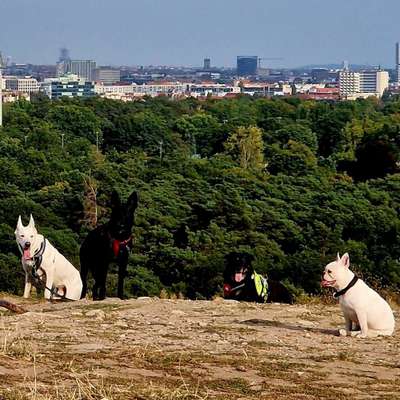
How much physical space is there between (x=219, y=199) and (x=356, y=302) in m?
38.4

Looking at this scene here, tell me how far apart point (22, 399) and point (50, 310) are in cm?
483

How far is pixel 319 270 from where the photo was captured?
3653 cm

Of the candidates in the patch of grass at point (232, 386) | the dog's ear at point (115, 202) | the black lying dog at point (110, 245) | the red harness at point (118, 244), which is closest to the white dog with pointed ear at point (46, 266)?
the black lying dog at point (110, 245)

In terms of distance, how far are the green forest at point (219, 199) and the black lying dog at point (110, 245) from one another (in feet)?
38.2

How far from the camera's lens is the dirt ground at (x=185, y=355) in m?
8.14

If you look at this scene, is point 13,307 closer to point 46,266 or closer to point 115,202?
point 46,266

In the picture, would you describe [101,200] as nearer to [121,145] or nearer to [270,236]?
[270,236]

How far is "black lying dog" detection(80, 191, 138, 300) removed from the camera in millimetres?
13203

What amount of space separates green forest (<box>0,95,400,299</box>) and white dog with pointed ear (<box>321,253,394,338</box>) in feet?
44.5

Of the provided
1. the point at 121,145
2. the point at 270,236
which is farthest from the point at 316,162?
the point at 270,236

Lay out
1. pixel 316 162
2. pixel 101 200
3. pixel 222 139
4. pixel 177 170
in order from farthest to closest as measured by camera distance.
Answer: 1. pixel 222 139
2. pixel 316 162
3. pixel 177 170
4. pixel 101 200

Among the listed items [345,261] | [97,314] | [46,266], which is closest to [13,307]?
[97,314]

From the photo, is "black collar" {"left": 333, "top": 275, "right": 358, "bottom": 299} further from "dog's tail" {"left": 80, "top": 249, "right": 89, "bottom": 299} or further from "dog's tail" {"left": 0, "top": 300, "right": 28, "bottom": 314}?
"dog's tail" {"left": 80, "top": 249, "right": 89, "bottom": 299}

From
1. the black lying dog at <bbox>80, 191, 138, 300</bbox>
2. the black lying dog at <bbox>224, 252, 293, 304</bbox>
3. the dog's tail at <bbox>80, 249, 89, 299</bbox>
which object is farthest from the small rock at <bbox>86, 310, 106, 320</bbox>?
the black lying dog at <bbox>224, 252, 293, 304</bbox>
